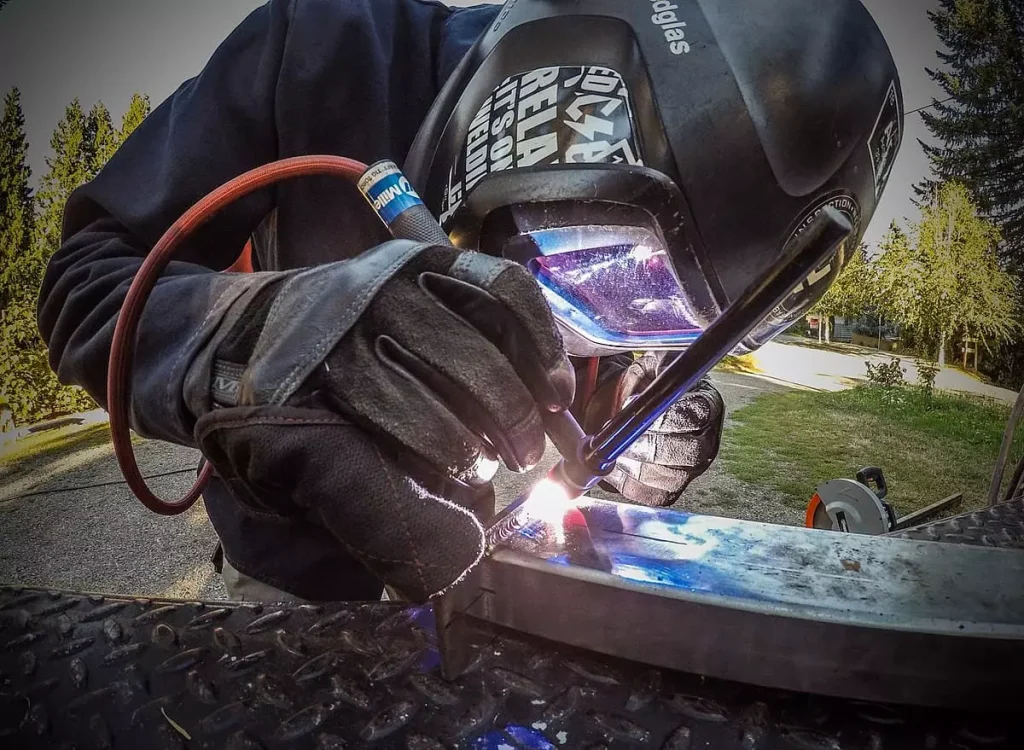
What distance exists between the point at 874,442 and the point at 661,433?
1.33 meters

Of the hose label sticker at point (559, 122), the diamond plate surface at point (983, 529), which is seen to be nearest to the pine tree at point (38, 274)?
the hose label sticker at point (559, 122)

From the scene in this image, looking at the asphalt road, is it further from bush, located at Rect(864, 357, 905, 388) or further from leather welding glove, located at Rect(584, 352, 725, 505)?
leather welding glove, located at Rect(584, 352, 725, 505)

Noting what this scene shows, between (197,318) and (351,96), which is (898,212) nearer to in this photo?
(351,96)

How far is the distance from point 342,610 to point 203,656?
13cm

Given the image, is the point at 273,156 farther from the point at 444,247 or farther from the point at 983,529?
the point at 983,529

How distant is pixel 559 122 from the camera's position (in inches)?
29.7

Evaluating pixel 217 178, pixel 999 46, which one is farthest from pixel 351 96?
pixel 999 46

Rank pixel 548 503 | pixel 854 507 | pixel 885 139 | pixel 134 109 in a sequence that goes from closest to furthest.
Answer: pixel 548 503, pixel 885 139, pixel 854 507, pixel 134 109

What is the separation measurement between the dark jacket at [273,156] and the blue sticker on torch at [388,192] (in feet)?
1.19

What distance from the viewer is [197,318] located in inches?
23.4

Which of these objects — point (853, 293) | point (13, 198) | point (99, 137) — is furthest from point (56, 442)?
point (853, 293)

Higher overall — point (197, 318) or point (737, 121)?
point (737, 121)

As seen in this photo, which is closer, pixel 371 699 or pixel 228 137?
pixel 371 699

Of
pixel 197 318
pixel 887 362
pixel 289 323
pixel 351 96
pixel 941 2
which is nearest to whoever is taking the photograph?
pixel 289 323
